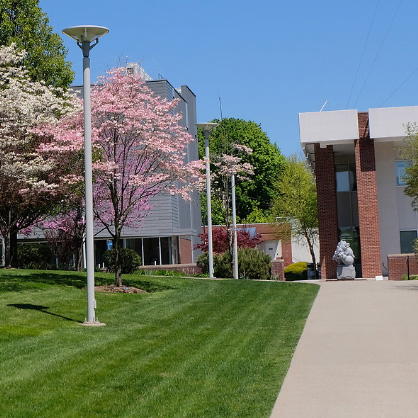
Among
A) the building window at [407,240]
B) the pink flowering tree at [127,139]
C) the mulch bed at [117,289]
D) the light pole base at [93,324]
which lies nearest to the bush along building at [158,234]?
the building window at [407,240]

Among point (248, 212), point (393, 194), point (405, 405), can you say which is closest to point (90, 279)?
point (405, 405)

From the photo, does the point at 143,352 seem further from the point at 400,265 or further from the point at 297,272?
the point at 297,272

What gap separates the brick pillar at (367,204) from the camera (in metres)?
37.0

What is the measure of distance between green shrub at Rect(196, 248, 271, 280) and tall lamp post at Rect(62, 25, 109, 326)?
2023 cm

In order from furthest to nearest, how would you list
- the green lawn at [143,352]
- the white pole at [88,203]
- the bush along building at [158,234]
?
the bush along building at [158,234] → the white pole at [88,203] → the green lawn at [143,352]

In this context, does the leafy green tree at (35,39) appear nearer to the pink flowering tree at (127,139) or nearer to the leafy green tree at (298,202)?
the pink flowering tree at (127,139)

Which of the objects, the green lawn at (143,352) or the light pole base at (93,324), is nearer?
the green lawn at (143,352)

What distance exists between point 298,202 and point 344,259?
22.0 m

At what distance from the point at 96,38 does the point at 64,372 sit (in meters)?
8.77

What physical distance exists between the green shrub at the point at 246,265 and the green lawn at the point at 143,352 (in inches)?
551

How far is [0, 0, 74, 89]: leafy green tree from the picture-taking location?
1375 inches

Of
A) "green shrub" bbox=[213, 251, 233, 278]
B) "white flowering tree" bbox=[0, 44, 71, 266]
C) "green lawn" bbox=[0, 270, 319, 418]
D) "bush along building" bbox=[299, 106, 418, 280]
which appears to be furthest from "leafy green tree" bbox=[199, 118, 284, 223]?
"green lawn" bbox=[0, 270, 319, 418]

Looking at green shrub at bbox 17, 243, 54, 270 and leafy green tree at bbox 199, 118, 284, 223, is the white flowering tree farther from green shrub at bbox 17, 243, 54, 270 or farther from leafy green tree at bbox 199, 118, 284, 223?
leafy green tree at bbox 199, 118, 284, 223

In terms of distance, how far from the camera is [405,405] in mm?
8328
